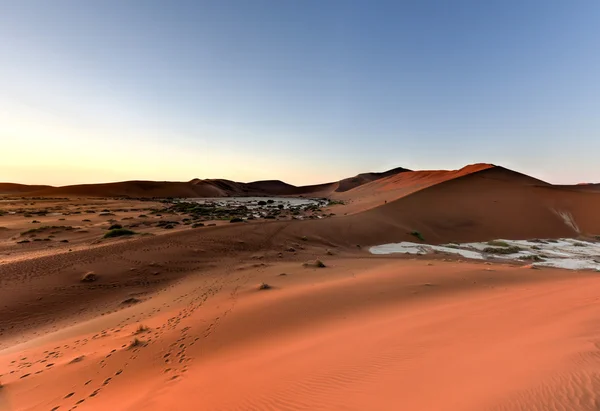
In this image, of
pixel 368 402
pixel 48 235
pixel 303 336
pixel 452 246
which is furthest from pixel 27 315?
pixel 452 246

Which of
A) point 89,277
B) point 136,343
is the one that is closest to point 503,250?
point 136,343

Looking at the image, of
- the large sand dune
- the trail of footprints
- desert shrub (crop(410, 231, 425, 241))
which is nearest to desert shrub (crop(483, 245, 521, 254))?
the large sand dune

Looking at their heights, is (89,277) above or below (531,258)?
below

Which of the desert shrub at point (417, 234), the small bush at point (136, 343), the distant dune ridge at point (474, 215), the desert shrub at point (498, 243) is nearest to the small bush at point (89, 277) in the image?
the small bush at point (136, 343)

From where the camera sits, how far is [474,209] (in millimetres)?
26656

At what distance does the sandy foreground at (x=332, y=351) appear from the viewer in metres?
3.22

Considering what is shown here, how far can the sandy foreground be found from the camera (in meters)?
→ 3.22

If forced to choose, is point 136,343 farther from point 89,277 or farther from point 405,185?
point 405,185

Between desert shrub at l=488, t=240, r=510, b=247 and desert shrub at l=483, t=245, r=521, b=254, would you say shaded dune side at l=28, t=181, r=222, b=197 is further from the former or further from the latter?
desert shrub at l=483, t=245, r=521, b=254

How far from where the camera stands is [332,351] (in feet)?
15.4

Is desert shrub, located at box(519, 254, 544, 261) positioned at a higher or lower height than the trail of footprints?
higher

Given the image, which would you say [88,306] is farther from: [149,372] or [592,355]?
[592,355]

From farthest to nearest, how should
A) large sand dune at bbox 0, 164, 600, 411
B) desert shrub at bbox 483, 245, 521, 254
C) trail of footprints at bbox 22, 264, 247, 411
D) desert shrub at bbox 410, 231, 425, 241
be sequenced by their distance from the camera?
desert shrub at bbox 410, 231, 425, 241 → desert shrub at bbox 483, 245, 521, 254 → trail of footprints at bbox 22, 264, 247, 411 → large sand dune at bbox 0, 164, 600, 411

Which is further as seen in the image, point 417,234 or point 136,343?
point 417,234
